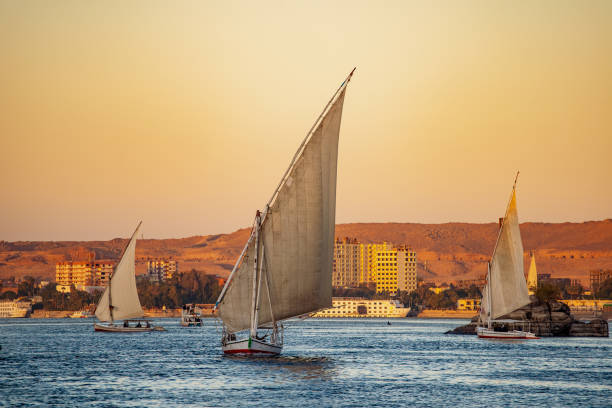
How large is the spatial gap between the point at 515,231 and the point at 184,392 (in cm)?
6223

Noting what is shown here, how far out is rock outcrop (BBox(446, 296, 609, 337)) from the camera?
415ft

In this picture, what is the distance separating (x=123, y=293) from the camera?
125562 millimetres

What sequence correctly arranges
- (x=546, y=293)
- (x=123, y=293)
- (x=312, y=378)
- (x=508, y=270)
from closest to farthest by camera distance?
(x=312, y=378) < (x=508, y=270) < (x=123, y=293) < (x=546, y=293)

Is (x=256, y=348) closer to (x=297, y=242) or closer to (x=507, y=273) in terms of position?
(x=297, y=242)

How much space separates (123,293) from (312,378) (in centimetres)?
6926

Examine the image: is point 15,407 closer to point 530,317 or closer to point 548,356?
point 548,356

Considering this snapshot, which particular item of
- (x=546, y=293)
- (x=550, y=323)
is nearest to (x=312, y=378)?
(x=550, y=323)

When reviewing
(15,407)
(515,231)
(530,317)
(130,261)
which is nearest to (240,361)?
(15,407)

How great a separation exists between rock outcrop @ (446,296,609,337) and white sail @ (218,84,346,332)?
65394mm

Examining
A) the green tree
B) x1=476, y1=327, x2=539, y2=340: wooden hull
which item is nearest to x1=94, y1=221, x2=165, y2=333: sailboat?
x1=476, y1=327, x2=539, y2=340: wooden hull

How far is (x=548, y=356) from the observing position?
84875mm

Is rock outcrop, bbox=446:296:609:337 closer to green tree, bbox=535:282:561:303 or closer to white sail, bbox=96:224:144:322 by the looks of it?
green tree, bbox=535:282:561:303

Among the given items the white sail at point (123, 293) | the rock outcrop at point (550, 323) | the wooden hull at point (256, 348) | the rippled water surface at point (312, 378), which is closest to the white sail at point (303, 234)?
the wooden hull at point (256, 348)

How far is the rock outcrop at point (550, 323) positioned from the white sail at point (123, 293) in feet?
153
